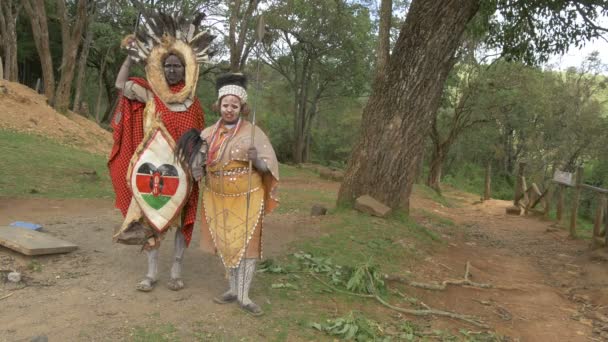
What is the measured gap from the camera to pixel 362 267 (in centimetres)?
539

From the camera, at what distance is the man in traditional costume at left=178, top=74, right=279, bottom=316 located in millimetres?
4141

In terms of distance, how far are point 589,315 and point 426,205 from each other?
9205 mm

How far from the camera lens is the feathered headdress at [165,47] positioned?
4.48 m

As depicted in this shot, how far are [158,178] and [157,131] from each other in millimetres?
407

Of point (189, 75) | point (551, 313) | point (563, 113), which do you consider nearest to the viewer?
point (189, 75)

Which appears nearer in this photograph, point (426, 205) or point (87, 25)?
point (426, 205)

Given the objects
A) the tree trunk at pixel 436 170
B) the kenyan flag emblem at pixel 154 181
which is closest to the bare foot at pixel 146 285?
the kenyan flag emblem at pixel 154 181

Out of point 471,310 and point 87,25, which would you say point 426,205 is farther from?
point 87,25

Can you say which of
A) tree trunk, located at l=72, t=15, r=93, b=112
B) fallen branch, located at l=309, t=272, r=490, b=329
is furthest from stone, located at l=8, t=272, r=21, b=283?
tree trunk, located at l=72, t=15, r=93, b=112

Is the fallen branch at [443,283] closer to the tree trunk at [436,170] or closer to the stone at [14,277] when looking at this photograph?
the stone at [14,277]

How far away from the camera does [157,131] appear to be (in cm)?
439

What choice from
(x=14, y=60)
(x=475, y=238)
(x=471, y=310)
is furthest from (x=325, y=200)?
(x=14, y=60)

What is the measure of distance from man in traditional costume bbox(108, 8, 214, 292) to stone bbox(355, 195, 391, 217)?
3831 mm

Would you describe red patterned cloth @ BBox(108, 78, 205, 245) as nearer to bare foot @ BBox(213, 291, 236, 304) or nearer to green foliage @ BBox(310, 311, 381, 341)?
bare foot @ BBox(213, 291, 236, 304)
